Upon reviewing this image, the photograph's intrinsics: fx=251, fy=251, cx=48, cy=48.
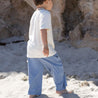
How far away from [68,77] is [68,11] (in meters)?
1.82

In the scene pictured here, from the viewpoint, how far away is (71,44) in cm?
441

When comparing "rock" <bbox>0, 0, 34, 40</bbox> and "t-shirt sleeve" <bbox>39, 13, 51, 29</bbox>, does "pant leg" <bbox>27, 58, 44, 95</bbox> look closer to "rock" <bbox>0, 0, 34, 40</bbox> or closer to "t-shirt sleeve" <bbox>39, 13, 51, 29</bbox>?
"t-shirt sleeve" <bbox>39, 13, 51, 29</bbox>

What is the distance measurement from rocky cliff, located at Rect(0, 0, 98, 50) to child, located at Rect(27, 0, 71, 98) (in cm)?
159

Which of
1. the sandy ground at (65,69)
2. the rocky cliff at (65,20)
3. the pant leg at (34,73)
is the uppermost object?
the rocky cliff at (65,20)

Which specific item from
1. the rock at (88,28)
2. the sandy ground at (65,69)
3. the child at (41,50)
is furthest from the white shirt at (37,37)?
the rock at (88,28)

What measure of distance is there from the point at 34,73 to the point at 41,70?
0.08m

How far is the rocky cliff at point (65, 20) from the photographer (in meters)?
4.22

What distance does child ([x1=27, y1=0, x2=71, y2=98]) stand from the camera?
8.01 feet

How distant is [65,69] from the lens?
3568 mm

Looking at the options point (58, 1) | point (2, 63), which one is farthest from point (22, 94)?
point (58, 1)

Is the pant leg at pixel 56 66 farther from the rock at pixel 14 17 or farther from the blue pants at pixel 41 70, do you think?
the rock at pixel 14 17

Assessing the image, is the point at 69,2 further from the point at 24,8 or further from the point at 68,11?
the point at 24,8

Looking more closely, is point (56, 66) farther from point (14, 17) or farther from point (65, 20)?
point (14, 17)

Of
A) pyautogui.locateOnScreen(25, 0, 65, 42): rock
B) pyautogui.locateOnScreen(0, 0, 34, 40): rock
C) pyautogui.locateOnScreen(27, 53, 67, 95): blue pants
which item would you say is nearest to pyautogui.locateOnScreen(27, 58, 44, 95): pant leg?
pyautogui.locateOnScreen(27, 53, 67, 95): blue pants
